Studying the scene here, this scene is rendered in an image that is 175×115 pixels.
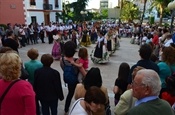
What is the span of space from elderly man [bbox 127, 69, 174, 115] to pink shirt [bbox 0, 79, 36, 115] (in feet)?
3.56

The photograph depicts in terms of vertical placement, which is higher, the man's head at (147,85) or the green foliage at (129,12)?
the green foliage at (129,12)

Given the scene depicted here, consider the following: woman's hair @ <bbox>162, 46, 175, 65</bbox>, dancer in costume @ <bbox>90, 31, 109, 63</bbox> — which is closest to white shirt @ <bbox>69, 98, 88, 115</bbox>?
woman's hair @ <bbox>162, 46, 175, 65</bbox>

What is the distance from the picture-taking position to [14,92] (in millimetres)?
2486

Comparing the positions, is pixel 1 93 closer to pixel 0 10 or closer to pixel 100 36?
pixel 100 36

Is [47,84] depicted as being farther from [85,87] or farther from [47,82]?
[85,87]

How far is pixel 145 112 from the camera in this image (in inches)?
76.3

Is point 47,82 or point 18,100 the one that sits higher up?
point 18,100

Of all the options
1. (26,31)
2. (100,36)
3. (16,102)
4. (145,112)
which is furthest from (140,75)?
(26,31)

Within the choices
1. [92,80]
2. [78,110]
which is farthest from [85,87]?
[78,110]

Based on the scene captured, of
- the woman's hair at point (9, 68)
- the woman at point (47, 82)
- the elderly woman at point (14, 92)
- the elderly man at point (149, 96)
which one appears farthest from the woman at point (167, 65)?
the woman's hair at point (9, 68)

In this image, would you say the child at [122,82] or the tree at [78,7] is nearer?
the child at [122,82]

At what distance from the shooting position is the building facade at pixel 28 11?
2269 cm

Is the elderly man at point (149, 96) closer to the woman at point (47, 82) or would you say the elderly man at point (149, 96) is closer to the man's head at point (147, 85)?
the man's head at point (147, 85)

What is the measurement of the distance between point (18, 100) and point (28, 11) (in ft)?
86.3
